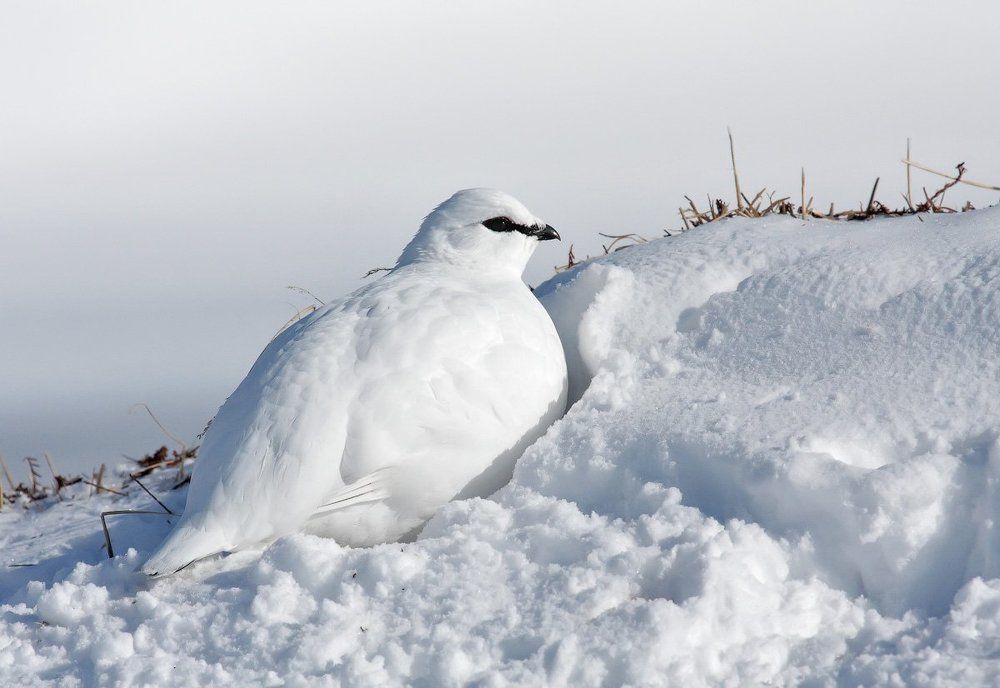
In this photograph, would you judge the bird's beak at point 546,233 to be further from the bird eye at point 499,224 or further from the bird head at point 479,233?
the bird eye at point 499,224

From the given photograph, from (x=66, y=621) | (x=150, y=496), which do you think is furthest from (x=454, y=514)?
(x=150, y=496)

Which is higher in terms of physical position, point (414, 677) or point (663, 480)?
point (663, 480)

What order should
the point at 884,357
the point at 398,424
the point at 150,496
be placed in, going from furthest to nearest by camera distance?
the point at 150,496 < the point at 884,357 < the point at 398,424

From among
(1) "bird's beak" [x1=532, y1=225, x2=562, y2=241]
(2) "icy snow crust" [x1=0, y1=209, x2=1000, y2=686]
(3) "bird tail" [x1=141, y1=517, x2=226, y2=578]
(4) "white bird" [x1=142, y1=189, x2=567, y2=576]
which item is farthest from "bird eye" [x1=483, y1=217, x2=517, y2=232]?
(3) "bird tail" [x1=141, y1=517, x2=226, y2=578]

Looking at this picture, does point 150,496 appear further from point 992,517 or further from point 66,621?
point 992,517

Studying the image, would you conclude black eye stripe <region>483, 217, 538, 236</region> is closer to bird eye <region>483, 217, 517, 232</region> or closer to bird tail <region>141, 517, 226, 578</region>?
bird eye <region>483, 217, 517, 232</region>

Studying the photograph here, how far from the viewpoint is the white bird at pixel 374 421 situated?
296cm

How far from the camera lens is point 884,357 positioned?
10.9ft

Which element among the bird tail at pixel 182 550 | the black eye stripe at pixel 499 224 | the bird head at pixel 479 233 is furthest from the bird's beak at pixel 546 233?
the bird tail at pixel 182 550

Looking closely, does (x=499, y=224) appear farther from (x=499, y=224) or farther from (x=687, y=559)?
(x=687, y=559)

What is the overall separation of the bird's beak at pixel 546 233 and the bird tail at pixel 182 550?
186 centimetres

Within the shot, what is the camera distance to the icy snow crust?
2.49 meters

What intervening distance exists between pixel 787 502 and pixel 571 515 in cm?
62

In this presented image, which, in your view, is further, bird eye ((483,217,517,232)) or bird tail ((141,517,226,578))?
bird eye ((483,217,517,232))
